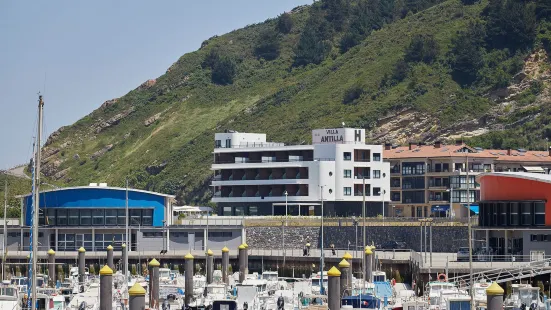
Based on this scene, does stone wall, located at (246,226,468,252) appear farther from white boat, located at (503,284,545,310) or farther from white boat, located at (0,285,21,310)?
white boat, located at (0,285,21,310)

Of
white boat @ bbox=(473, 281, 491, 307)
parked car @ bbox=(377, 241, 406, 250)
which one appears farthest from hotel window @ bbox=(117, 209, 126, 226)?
white boat @ bbox=(473, 281, 491, 307)

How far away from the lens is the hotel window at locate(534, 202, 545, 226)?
96375mm

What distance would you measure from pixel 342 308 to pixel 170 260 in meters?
48.2

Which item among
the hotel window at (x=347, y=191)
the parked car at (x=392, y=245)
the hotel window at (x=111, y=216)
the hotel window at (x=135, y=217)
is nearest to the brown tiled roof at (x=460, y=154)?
the hotel window at (x=347, y=191)

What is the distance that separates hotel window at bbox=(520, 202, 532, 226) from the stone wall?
17023mm

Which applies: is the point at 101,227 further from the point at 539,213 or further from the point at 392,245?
the point at 539,213

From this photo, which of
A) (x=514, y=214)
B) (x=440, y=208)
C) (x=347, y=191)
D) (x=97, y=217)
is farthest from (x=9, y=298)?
(x=440, y=208)

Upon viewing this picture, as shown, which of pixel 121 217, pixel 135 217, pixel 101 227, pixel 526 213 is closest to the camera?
pixel 526 213

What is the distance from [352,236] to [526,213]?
27.2 m

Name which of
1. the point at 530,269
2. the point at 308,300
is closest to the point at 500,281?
the point at 530,269

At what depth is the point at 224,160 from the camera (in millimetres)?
154375

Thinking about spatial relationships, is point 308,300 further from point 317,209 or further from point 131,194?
point 317,209

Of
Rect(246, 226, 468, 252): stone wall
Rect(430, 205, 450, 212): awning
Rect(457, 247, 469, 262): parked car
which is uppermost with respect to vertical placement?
Rect(430, 205, 450, 212): awning

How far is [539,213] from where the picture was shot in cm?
9675
